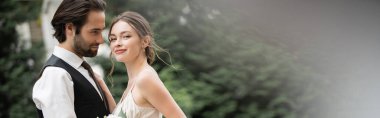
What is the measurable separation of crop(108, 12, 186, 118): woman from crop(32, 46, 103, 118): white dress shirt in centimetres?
25

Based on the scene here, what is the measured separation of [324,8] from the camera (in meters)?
4.84

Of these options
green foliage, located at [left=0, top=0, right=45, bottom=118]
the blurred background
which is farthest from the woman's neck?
green foliage, located at [left=0, top=0, right=45, bottom=118]

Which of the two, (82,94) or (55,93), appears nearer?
(55,93)

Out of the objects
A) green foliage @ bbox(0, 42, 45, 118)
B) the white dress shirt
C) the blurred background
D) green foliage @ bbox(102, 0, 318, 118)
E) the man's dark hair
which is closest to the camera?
the white dress shirt

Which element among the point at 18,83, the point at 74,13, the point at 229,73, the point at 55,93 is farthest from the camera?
the point at 18,83

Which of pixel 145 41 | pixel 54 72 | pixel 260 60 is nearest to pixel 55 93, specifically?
pixel 54 72

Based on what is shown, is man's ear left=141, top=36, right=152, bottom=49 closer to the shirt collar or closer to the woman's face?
the woman's face

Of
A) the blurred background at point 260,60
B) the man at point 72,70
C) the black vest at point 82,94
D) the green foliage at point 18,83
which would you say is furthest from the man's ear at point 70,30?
the green foliage at point 18,83

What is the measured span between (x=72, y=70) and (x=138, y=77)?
311 millimetres

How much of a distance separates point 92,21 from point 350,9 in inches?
101

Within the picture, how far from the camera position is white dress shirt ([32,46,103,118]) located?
252 centimetres

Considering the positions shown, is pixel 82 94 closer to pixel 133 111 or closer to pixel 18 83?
pixel 133 111

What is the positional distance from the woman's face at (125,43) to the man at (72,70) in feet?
0.35

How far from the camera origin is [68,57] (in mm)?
2699
